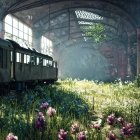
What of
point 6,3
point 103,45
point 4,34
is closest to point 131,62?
point 4,34

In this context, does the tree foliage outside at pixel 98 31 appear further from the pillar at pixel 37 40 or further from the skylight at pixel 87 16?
the pillar at pixel 37 40

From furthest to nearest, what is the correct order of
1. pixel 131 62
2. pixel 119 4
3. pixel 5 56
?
pixel 131 62
pixel 119 4
pixel 5 56

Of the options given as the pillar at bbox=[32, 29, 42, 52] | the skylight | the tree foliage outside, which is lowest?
the pillar at bbox=[32, 29, 42, 52]

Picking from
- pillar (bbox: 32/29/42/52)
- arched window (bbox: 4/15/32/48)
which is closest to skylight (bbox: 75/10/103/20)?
pillar (bbox: 32/29/42/52)

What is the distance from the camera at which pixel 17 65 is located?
14.9m

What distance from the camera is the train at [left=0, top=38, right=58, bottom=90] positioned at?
12898 mm

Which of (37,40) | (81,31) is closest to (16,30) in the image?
(37,40)

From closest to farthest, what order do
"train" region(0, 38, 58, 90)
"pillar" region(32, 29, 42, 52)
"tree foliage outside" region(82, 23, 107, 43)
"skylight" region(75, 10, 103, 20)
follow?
"train" region(0, 38, 58, 90) < "pillar" region(32, 29, 42, 52) < "skylight" region(75, 10, 103, 20) < "tree foliage outside" region(82, 23, 107, 43)

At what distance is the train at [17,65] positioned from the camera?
12898 millimetres

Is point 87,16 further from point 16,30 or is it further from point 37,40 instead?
point 16,30

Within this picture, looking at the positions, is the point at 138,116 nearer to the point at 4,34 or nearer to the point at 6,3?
the point at 6,3

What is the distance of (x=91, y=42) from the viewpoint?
59.4 meters

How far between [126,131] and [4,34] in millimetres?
24979

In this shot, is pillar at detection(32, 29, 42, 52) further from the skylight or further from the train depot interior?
the skylight
